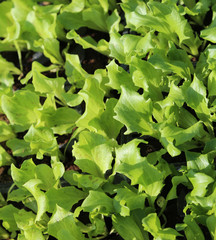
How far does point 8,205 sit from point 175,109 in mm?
583

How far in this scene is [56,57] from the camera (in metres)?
1.60

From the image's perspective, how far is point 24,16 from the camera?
1716 mm

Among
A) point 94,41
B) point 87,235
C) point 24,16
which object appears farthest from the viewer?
point 24,16

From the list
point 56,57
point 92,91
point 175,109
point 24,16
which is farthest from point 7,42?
point 175,109

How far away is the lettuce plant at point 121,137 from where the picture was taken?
3.42 ft

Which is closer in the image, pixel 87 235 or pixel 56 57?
pixel 87 235

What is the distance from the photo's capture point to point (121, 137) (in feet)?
4.35

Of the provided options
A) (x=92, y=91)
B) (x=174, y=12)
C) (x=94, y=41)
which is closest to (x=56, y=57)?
(x=94, y=41)

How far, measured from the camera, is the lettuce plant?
3.42 feet

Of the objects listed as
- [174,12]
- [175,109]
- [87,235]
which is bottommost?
[87,235]

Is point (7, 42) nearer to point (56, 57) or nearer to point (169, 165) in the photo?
point (56, 57)

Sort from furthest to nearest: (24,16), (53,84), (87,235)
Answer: (24,16), (53,84), (87,235)

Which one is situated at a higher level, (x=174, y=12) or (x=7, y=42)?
(x=174, y=12)

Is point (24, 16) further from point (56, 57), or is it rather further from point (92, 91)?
point (92, 91)
